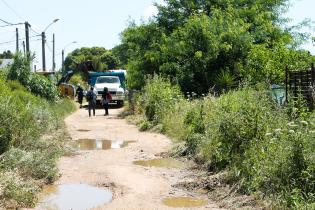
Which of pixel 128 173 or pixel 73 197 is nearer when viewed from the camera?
pixel 73 197

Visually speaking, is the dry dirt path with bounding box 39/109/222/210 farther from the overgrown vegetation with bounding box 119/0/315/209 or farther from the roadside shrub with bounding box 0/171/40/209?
the roadside shrub with bounding box 0/171/40/209

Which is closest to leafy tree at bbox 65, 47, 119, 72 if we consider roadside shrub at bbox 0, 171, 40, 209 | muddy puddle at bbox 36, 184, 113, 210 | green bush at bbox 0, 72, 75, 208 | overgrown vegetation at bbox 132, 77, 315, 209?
overgrown vegetation at bbox 132, 77, 315, 209

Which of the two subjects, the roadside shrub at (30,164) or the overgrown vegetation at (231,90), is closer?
the overgrown vegetation at (231,90)

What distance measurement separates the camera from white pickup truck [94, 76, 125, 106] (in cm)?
3375

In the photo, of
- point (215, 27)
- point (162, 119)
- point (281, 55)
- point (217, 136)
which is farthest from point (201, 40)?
point (217, 136)

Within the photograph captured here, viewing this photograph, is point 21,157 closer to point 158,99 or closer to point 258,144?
point 258,144

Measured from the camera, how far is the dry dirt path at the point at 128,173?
9052 mm

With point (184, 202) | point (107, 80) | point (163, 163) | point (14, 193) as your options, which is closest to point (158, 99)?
point (163, 163)

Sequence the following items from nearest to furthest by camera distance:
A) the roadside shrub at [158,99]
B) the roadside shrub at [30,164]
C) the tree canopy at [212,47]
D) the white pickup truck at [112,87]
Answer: the roadside shrub at [30,164] < the roadside shrub at [158,99] < the tree canopy at [212,47] < the white pickup truck at [112,87]

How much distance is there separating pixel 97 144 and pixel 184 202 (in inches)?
322

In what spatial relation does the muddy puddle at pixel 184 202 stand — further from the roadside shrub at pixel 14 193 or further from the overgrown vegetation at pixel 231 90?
the roadside shrub at pixel 14 193

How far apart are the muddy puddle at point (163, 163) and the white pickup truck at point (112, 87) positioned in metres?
20.5

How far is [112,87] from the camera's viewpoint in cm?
3397

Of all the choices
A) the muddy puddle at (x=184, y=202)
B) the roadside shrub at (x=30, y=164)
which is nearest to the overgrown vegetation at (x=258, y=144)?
the muddy puddle at (x=184, y=202)
